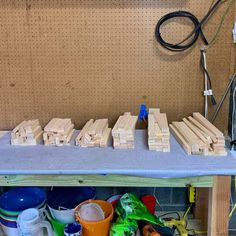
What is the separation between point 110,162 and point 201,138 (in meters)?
0.44

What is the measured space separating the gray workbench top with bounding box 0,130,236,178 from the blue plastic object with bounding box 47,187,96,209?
388mm

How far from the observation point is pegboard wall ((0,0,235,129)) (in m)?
1.68

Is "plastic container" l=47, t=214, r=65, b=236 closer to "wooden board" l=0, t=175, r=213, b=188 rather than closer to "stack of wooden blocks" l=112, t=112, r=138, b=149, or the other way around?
"wooden board" l=0, t=175, r=213, b=188

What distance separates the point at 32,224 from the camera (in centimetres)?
151

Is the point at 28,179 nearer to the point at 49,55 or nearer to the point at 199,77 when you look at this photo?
the point at 49,55

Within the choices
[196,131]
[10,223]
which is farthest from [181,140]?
[10,223]

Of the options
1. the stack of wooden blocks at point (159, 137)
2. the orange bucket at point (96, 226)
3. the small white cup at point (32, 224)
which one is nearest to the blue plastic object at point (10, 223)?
the small white cup at point (32, 224)

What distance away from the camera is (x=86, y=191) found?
1.81m

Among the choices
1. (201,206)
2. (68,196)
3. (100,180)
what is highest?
(100,180)

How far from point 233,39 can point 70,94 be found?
3.19 ft

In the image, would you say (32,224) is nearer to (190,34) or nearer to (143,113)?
(143,113)

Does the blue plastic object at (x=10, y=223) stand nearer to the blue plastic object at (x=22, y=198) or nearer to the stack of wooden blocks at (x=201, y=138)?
the blue plastic object at (x=22, y=198)

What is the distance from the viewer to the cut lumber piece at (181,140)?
139cm

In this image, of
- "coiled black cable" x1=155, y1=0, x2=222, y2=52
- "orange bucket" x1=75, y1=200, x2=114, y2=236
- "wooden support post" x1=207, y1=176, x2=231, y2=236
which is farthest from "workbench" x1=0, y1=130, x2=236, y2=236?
"coiled black cable" x1=155, y1=0, x2=222, y2=52
